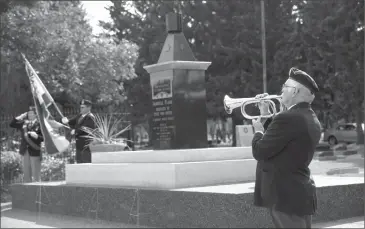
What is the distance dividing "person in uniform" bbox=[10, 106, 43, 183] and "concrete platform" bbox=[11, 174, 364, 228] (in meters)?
2.24

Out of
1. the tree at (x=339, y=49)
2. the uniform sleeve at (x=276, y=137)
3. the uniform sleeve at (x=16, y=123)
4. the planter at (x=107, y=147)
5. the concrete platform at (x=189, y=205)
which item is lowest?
the concrete platform at (x=189, y=205)

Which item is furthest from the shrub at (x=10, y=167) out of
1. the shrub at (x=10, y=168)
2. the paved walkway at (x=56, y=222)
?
the paved walkway at (x=56, y=222)

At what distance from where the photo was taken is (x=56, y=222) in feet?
34.4

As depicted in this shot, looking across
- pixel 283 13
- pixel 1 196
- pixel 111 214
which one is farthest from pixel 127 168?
pixel 283 13

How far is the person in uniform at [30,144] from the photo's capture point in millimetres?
13328

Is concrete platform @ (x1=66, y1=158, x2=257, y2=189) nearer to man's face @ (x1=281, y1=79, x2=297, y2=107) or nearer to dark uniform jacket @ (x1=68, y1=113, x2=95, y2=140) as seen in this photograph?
dark uniform jacket @ (x1=68, y1=113, x2=95, y2=140)

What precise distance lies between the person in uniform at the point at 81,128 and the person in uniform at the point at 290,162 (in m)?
8.60

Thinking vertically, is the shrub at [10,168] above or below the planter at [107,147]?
below

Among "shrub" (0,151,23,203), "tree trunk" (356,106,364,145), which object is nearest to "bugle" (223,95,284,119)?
"shrub" (0,151,23,203)

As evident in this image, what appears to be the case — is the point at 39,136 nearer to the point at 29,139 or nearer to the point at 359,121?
the point at 29,139

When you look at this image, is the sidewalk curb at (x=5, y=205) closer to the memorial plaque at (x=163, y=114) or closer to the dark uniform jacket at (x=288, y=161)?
the memorial plaque at (x=163, y=114)

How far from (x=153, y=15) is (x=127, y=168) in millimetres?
30606

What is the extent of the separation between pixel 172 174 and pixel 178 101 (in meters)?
2.10

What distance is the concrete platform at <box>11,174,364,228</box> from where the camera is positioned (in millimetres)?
7953
